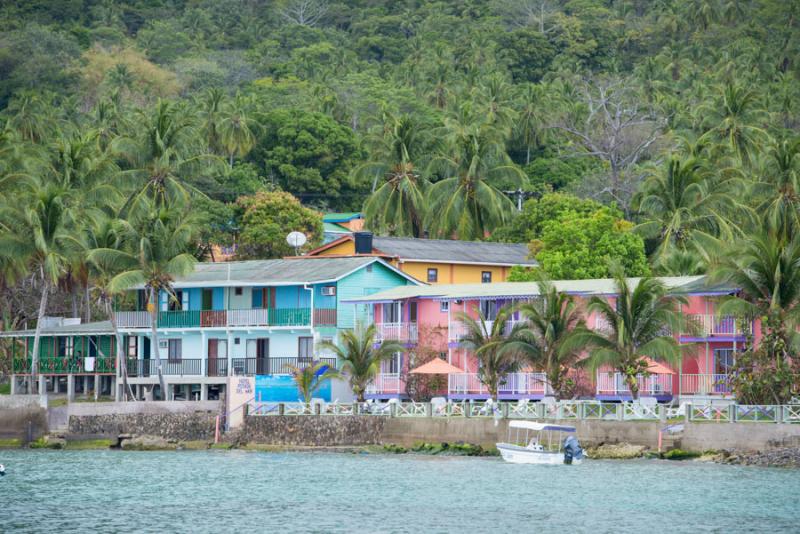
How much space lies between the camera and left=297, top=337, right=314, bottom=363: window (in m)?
65.8

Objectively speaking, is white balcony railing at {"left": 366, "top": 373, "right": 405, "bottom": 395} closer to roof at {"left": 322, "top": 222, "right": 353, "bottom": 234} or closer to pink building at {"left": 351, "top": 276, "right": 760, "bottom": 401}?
pink building at {"left": 351, "top": 276, "right": 760, "bottom": 401}

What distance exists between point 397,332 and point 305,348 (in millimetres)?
5057

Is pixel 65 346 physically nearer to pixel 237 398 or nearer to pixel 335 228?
pixel 237 398

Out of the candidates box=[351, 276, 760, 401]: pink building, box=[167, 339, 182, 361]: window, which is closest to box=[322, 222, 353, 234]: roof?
box=[167, 339, 182, 361]: window

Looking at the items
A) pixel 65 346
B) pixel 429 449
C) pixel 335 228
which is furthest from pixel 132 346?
pixel 335 228

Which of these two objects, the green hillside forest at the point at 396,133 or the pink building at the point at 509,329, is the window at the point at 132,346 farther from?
the pink building at the point at 509,329

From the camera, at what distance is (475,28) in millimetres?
162125

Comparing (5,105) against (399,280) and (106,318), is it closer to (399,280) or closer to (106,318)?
(106,318)

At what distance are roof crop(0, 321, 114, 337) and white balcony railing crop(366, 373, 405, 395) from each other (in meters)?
14.9

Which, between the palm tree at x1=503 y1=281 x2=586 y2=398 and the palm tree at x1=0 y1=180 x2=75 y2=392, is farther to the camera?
the palm tree at x1=0 y1=180 x2=75 y2=392

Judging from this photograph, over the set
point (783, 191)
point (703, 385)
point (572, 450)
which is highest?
point (783, 191)

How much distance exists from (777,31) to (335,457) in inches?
4414

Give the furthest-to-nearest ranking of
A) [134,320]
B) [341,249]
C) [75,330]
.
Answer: [341,249]
[75,330]
[134,320]

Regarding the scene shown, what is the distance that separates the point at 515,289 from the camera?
201ft
